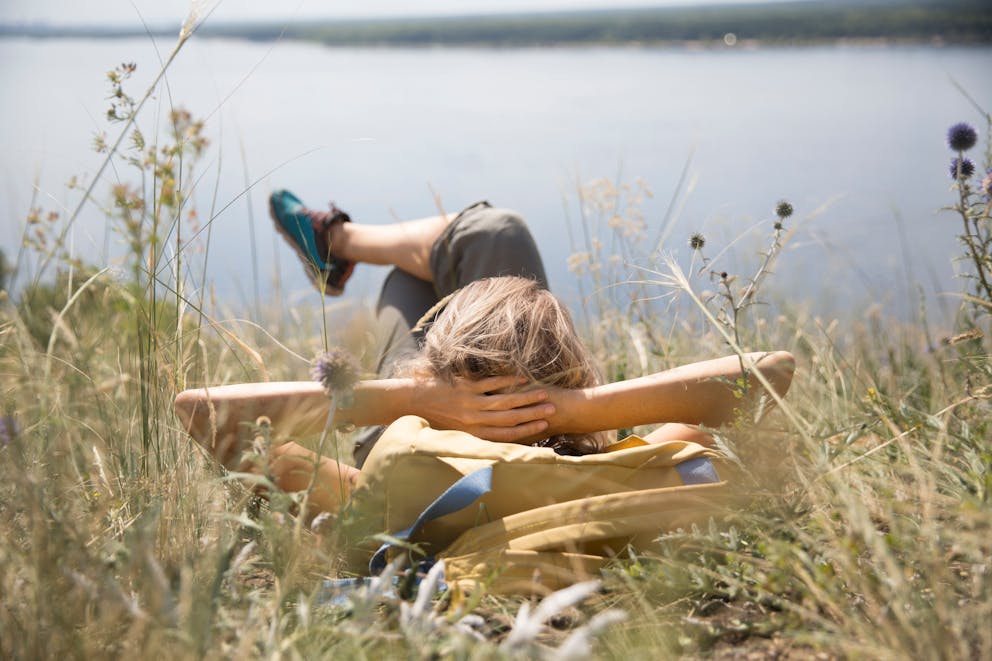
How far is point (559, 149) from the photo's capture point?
1248cm

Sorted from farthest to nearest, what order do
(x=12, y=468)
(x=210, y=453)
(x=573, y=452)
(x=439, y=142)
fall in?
1. (x=439, y=142)
2. (x=573, y=452)
3. (x=210, y=453)
4. (x=12, y=468)

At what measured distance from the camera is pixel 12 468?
135cm

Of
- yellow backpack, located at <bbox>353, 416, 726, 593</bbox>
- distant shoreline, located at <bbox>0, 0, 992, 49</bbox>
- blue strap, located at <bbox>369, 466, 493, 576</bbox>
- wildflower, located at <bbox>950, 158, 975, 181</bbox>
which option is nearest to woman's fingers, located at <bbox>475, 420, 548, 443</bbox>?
yellow backpack, located at <bbox>353, 416, 726, 593</bbox>

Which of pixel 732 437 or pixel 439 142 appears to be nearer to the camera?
pixel 732 437

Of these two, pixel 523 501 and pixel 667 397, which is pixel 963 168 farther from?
pixel 523 501

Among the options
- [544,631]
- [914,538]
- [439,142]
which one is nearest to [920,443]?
[914,538]

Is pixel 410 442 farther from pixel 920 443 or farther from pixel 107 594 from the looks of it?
pixel 920 443

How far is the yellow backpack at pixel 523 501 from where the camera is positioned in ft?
4.77

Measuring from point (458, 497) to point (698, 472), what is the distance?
46cm

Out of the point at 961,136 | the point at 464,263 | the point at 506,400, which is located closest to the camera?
the point at 506,400

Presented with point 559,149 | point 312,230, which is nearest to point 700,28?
point 559,149

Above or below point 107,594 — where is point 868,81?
above

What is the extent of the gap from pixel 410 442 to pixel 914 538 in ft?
2.89

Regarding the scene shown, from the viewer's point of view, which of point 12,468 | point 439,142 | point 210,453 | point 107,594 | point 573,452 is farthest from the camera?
point 439,142
